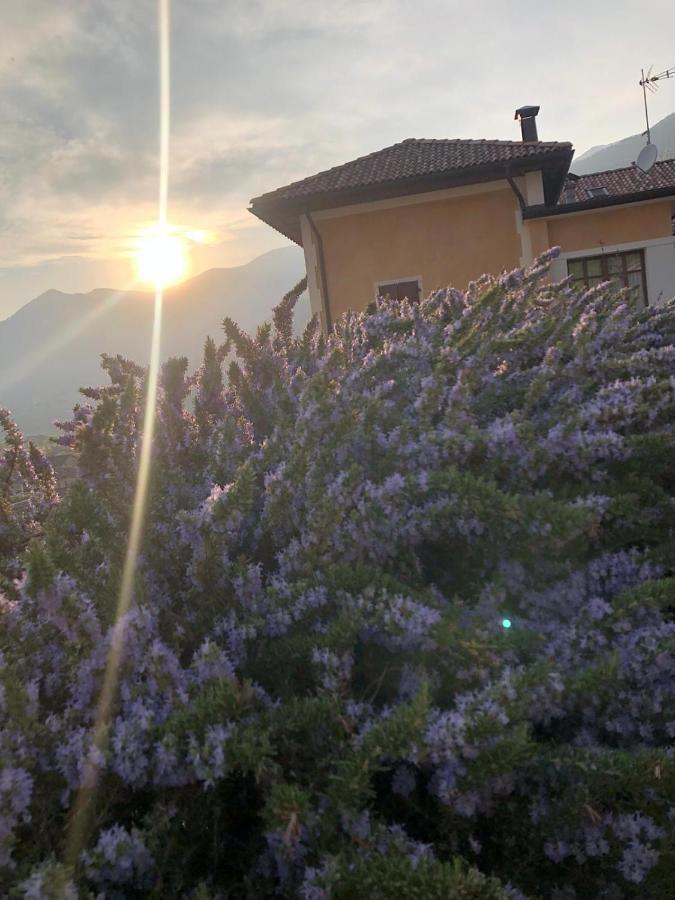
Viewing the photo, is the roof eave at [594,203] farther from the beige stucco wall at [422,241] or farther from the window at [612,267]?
the window at [612,267]

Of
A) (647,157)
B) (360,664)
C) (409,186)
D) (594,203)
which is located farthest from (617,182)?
(360,664)

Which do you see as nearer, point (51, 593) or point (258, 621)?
point (51, 593)

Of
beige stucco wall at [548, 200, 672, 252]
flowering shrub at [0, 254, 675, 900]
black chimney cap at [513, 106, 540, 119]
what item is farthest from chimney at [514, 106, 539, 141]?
flowering shrub at [0, 254, 675, 900]

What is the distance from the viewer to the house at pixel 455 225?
12383 millimetres

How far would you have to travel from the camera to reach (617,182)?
1670 cm

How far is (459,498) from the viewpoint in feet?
4.58

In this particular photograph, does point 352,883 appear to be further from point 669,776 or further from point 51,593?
point 51,593

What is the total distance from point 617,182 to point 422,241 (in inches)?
283

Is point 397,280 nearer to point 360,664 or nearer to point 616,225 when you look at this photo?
point 616,225

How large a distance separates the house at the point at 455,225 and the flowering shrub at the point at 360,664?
11.1m

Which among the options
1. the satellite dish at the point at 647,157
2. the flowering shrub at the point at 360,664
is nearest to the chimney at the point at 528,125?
the satellite dish at the point at 647,157

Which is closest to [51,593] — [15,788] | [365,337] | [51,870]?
[15,788]

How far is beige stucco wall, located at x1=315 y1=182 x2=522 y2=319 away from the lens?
1272 cm

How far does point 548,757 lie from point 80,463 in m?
1.20
